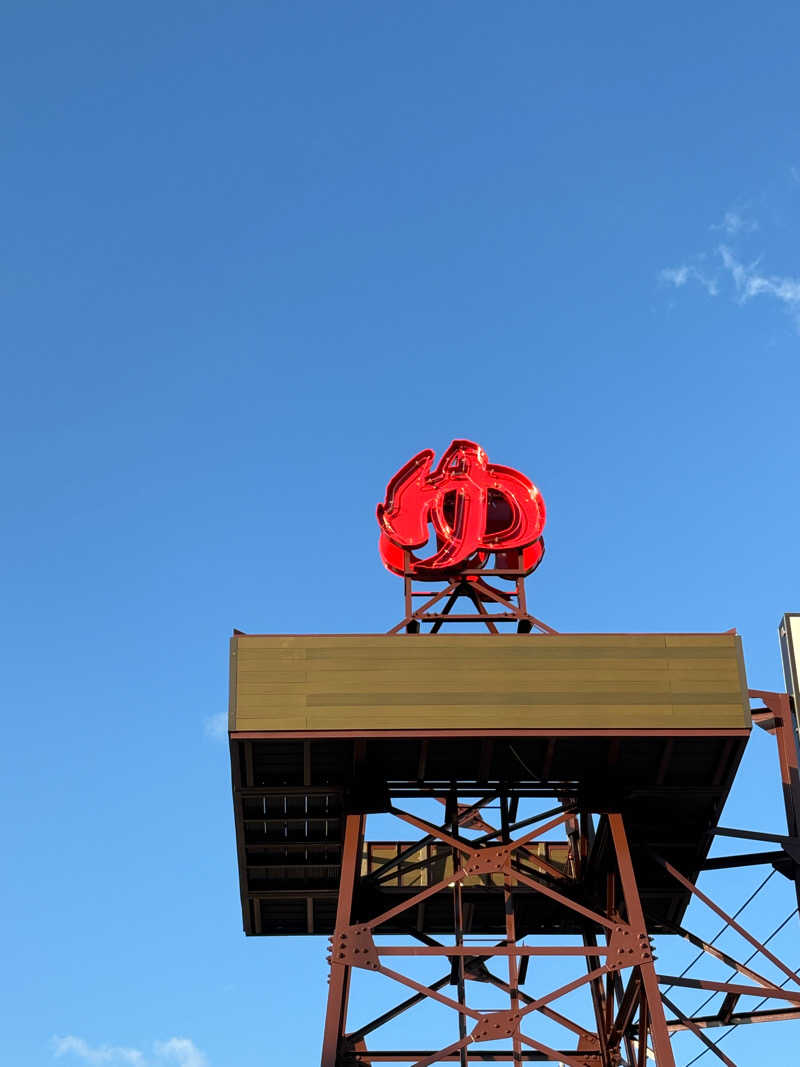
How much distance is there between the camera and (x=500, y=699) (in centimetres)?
3881

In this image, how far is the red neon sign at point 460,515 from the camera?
43406 mm

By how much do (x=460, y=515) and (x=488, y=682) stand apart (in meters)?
5.82

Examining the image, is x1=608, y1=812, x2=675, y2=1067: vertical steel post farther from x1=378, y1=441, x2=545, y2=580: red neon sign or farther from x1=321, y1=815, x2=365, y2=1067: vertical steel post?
x1=378, y1=441, x2=545, y2=580: red neon sign

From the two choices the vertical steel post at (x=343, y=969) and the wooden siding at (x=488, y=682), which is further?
the wooden siding at (x=488, y=682)

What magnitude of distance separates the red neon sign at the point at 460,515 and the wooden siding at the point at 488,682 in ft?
13.9

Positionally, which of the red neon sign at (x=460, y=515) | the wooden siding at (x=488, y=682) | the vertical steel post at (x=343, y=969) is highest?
the red neon sign at (x=460, y=515)

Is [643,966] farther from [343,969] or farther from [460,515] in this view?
[460,515]

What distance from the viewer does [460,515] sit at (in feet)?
143

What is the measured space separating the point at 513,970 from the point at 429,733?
5235 mm

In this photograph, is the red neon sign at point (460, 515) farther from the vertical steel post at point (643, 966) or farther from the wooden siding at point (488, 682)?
the vertical steel post at point (643, 966)

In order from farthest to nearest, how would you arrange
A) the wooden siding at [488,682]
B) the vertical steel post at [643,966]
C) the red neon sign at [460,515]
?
the red neon sign at [460,515], the wooden siding at [488,682], the vertical steel post at [643,966]

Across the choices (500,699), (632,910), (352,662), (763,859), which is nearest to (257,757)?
(352,662)

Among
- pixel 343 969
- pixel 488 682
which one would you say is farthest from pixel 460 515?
pixel 343 969

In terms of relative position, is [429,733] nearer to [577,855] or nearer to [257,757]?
[257,757]
